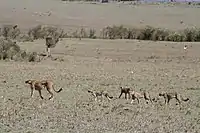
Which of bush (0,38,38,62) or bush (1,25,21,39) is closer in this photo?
bush (0,38,38,62)

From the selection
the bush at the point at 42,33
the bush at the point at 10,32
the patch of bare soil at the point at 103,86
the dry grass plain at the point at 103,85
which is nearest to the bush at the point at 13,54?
the patch of bare soil at the point at 103,86

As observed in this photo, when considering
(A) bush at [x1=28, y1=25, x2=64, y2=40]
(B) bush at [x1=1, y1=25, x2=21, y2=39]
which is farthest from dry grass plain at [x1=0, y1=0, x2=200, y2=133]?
(B) bush at [x1=1, y1=25, x2=21, y2=39]

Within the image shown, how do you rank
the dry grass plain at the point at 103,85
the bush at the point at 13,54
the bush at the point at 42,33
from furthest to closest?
the bush at the point at 42,33, the bush at the point at 13,54, the dry grass plain at the point at 103,85

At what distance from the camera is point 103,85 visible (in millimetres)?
25547

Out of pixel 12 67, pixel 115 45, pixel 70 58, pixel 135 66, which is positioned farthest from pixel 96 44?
pixel 12 67

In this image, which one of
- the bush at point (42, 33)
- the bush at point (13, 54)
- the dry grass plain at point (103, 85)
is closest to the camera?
the dry grass plain at point (103, 85)

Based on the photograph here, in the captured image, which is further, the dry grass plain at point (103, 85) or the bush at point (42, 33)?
the bush at point (42, 33)

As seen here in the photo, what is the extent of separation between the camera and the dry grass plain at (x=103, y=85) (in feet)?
52.5

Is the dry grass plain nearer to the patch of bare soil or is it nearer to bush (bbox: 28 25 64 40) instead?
the patch of bare soil

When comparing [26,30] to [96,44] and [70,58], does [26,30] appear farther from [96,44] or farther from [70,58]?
[70,58]

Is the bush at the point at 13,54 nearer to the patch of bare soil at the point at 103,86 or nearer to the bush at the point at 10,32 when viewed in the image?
the patch of bare soil at the point at 103,86

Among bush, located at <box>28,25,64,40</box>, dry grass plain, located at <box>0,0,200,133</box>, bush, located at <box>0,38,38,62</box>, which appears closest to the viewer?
dry grass plain, located at <box>0,0,200,133</box>

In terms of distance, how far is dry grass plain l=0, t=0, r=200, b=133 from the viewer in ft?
52.5

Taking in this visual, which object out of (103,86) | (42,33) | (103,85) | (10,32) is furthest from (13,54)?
(10,32)
